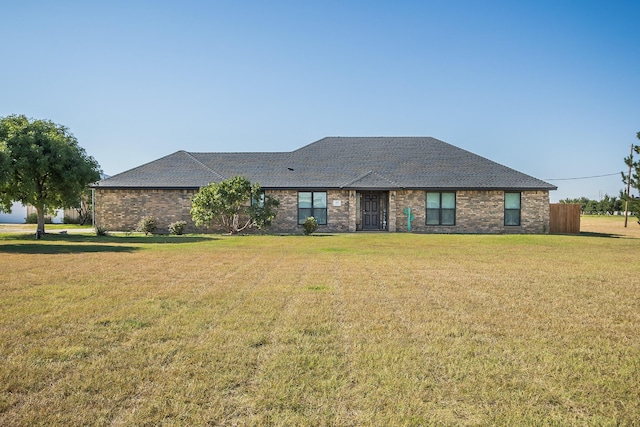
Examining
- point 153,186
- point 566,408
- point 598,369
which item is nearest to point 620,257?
point 598,369

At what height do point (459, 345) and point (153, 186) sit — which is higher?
point (153, 186)

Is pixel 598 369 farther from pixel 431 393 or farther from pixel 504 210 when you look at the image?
pixel 504 210

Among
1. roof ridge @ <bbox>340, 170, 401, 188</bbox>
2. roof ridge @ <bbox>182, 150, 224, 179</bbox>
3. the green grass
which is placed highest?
roof ridge @ <bbox>182, 150, 224, 179</bbox>

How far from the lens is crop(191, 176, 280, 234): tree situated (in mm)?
24391

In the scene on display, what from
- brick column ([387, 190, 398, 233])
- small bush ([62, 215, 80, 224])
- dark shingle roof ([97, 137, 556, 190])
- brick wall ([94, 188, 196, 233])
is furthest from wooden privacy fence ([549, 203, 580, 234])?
small bush ([62, 215, 80, 224])

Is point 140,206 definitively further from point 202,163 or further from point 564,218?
point 564,218

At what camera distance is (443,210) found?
89.6 feet

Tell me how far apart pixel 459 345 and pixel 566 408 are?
59.0 inches

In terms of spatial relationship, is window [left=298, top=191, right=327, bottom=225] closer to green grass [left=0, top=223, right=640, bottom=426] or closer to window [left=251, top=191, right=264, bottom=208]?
window [left=251, top=191, right=264, bottom=208]

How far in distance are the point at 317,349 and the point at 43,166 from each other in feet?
66.2

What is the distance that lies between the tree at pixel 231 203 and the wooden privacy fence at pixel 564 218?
17.5 m

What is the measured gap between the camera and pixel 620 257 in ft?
47.4

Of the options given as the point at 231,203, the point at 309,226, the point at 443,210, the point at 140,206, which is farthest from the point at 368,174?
the point at 140,206

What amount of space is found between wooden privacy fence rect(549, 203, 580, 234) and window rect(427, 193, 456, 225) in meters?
6.79
